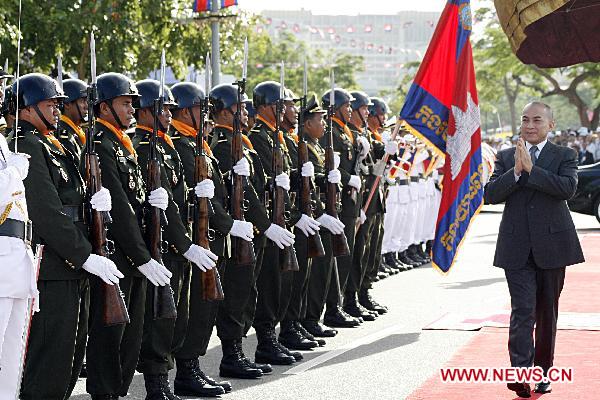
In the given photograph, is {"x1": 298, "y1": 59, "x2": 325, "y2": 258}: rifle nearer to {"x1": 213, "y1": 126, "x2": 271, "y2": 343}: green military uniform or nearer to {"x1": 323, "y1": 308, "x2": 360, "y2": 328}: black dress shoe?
{"x1": 213, "y1": 126, "x2": 271, "y2": 343}: green military uniform

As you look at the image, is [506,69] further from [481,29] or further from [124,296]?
[124,296]

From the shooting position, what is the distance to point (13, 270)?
6043mm

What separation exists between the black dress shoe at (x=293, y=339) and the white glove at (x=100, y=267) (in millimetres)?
3704

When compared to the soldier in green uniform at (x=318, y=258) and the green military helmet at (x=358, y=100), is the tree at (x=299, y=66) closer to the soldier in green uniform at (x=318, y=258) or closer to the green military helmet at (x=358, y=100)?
the green military helmet at (x=358, y=100)

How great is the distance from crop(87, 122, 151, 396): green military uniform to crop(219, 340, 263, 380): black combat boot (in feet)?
5.34

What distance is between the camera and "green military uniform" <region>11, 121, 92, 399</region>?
21.1ft

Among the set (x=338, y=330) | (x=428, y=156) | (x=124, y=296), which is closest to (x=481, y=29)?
(x=428, y=156)

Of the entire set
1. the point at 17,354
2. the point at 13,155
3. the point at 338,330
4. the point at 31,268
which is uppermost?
the point at 13,155

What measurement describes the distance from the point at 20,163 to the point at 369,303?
22.2 feet

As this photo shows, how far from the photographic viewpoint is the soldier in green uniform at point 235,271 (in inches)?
348

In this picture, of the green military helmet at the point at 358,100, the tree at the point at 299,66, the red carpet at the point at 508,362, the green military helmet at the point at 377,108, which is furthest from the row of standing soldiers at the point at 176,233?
the tree at the point at 299,66

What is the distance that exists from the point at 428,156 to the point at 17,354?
1261cm

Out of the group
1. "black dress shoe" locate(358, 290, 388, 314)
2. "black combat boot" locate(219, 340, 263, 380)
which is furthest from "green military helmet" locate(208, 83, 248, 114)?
"black dress shoe" locate(358, 290, 388, 314)

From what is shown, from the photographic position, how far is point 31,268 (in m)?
6.11
